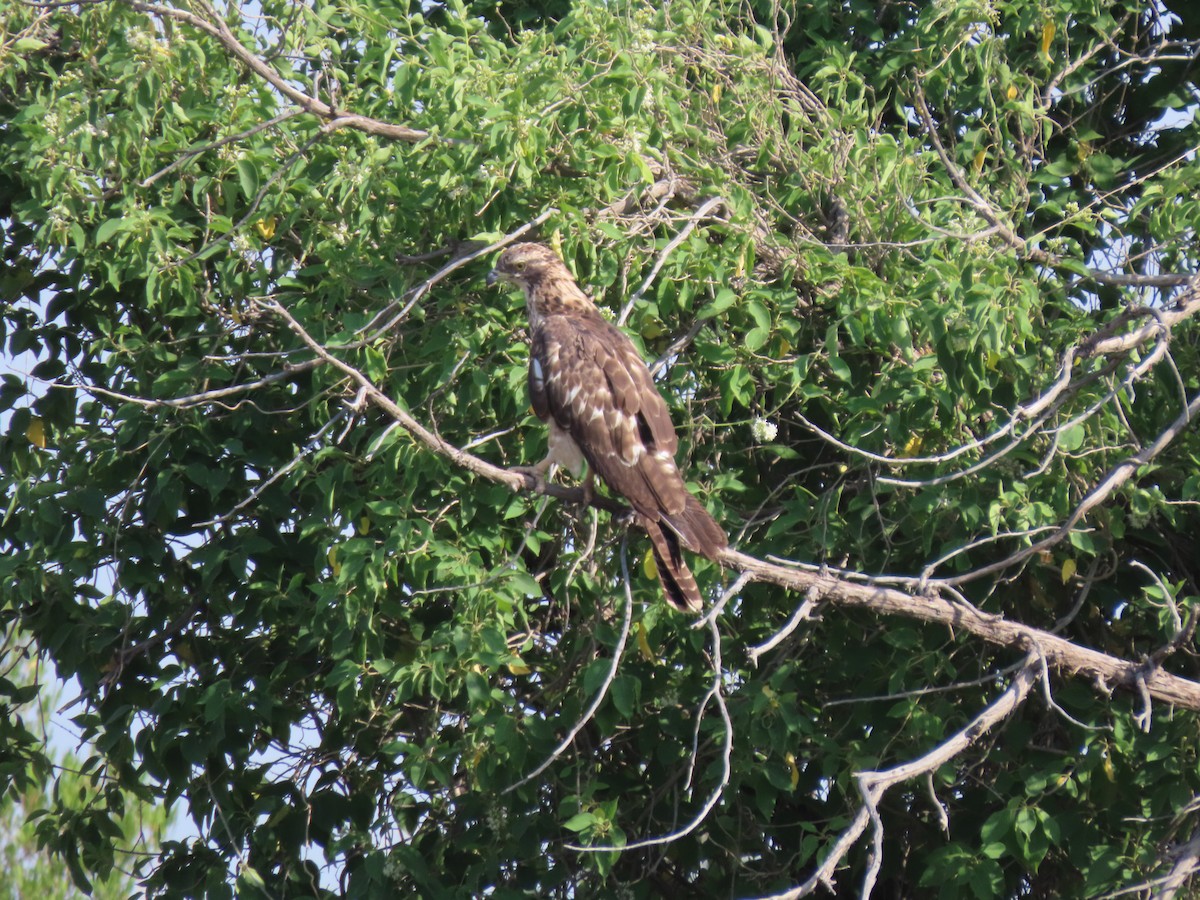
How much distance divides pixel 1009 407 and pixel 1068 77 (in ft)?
5.48

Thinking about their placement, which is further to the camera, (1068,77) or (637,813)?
(1068,77)

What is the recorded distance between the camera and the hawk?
167 inches

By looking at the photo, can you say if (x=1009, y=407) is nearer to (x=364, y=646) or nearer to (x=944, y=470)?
(x=944, y=470)

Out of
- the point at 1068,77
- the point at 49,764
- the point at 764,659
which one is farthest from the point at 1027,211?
the point at 49,764

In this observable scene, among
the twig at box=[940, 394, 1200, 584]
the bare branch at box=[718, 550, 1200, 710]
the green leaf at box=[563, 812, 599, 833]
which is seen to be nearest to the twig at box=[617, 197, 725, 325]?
the bare branch at box=[718, 550, 1200, 710]

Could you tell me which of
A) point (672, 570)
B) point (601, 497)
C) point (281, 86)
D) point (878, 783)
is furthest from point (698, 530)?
point (281, 86)

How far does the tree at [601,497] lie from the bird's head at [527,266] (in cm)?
16

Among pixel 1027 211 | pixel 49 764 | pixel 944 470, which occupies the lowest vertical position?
pixel 49 764

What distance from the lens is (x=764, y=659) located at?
16.1 ft

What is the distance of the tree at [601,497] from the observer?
4.34 m

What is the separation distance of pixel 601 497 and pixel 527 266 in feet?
3.07

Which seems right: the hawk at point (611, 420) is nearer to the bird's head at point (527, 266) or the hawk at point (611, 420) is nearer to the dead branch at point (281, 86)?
the bird's head at point (527, 266)

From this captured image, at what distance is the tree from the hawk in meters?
0.11

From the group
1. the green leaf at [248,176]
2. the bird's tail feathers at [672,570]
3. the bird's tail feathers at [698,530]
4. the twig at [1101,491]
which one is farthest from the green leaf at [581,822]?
the green leaf at [248,176]
